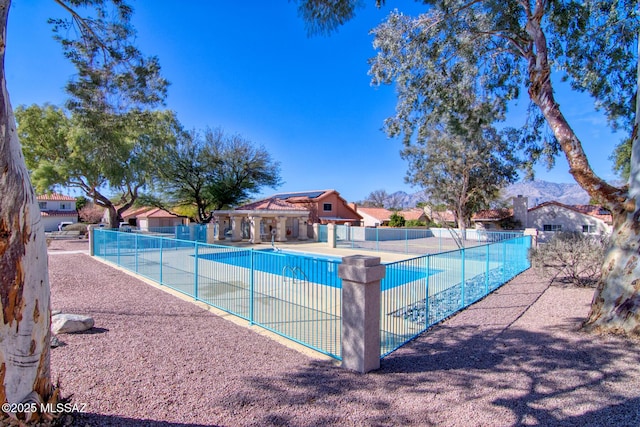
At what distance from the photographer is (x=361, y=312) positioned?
441 cm

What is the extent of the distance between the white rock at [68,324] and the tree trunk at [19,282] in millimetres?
3398

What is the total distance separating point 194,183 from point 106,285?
24823 millimetres

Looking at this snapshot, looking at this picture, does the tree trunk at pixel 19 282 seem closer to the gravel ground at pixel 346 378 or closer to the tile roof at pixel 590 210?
the gravel ground at pixel 346 378

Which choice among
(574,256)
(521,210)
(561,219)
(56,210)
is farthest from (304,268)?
(56,210)

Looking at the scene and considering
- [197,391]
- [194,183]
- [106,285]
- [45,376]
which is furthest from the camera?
[194,183]

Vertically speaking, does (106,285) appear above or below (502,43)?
below

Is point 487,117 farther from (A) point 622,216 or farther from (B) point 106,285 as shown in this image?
(B) point 106,285

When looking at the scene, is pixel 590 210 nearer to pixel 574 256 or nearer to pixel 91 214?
pixel 574 256

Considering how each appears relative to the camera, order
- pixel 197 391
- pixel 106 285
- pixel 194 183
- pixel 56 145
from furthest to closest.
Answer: pixel 194 183
pixel 56 145
pixel 106 285
pixel 197 391

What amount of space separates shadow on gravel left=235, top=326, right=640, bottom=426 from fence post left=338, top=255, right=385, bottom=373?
0.19m

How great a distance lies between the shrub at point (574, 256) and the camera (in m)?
9.58

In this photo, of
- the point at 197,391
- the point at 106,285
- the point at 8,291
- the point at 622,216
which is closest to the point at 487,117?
the point at 622,216

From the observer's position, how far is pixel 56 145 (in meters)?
25.5

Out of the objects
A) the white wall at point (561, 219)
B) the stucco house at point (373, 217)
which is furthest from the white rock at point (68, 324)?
the stucco house at point (373, 217)
